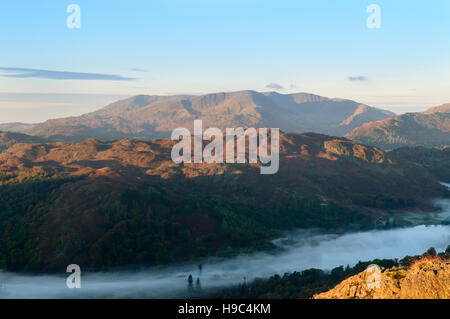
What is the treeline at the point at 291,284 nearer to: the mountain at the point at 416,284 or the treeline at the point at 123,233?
the treeline at the point at 123,233

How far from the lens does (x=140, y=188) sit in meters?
198

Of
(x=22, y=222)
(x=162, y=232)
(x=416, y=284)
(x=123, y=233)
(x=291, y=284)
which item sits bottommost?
(x=291, y=284)

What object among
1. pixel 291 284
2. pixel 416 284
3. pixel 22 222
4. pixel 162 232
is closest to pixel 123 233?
pixel 162 232

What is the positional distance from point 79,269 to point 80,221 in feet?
75.5

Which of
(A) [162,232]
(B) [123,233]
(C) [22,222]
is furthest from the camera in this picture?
(A) [162,232]

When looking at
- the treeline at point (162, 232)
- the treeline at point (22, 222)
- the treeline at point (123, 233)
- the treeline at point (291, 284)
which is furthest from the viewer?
the treeline at point (162, 232)

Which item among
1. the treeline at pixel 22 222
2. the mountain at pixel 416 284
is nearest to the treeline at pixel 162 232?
the treeline at pixel 22 222

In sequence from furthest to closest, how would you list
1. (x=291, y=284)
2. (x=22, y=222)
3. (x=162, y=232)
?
(x=162, y=232) → (x=22, y=222) → (x=291, y=284)

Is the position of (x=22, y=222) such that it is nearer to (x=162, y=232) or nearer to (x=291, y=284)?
(x=162, y=232)

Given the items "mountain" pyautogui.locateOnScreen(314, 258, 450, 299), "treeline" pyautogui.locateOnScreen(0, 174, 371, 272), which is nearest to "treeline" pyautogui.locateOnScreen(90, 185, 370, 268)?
"treeline" pyautogui.locateOnScreen(0, 174, 371, 272)

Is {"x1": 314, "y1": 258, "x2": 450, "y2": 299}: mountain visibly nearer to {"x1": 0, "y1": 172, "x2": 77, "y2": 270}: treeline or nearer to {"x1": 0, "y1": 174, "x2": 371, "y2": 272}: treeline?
{"x1": 0, "y1": 174, "x2": 371, "y2": 272}: treeline
